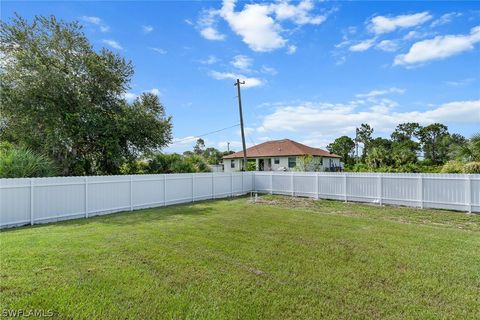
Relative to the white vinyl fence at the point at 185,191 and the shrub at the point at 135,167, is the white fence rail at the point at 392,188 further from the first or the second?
the shrub at the point at 135,167

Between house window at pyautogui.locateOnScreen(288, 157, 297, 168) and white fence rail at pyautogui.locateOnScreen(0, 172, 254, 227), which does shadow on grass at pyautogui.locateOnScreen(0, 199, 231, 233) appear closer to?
white fence rail at pyautogui.locateOnScreen(0, 172, 254, 227)

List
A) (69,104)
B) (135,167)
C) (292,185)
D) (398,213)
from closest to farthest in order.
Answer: (398,213), (69,104), (292,185), (135,167)

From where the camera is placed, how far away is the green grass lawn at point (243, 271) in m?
2.99

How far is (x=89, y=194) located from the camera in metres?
9.03

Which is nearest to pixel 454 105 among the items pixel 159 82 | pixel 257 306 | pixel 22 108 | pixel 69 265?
pixel 159 82

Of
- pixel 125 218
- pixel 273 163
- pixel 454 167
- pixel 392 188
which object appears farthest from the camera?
pixel 273 163

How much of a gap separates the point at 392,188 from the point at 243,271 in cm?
923

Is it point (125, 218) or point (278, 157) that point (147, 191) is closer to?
point (125, 218)

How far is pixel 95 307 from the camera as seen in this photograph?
2.96 meters

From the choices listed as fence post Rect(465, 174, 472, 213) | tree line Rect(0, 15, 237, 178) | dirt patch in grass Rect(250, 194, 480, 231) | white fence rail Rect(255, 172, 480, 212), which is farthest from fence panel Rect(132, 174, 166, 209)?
fence post Rect(465, 174, 472, 213)

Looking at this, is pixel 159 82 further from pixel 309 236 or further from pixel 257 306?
pixel 257 306

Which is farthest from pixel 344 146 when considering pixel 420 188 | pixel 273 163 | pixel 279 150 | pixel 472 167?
pixel 420 188

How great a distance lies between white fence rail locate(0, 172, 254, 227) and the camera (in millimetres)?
7434

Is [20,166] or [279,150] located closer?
[20,166]
